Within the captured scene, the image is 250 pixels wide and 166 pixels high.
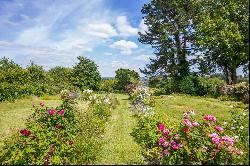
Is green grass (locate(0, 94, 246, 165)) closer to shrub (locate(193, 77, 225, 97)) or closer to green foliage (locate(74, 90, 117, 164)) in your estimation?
green foliage (locate(74, 90, 117, 164))

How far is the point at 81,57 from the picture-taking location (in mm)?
53625

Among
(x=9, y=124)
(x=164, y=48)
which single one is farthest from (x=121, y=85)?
(x=9, y=124)

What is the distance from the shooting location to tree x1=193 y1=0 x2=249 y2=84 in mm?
30328

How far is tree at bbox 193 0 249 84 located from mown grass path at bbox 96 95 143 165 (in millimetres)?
16007

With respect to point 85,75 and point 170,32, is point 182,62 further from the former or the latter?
point 85,75

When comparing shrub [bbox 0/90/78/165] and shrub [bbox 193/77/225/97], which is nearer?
shrub [bbox 0/90/78/165]

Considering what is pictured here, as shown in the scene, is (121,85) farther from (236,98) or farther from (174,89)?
(236,98)

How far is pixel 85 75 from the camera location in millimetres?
51625

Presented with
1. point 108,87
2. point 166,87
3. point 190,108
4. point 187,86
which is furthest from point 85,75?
point 190,108

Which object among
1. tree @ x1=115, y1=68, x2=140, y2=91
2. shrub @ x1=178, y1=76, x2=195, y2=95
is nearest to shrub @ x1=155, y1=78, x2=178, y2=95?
shrub @ x1=178, y1=76, x2=195, y2=95

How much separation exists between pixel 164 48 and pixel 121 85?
1750cm

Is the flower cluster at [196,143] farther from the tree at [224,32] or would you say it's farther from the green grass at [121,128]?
the tree at [224,32]

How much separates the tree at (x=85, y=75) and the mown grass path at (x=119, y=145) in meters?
33.0

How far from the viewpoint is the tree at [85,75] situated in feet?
168
